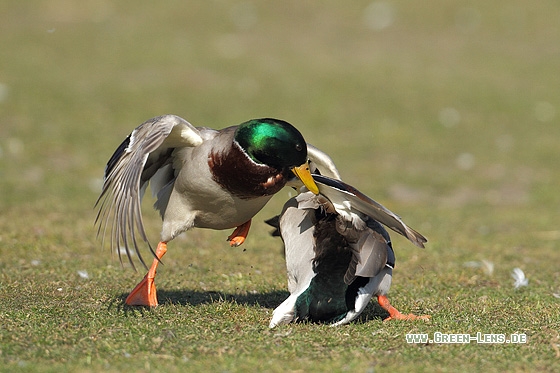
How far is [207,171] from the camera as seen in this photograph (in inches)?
230

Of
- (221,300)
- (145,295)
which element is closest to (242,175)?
(221,300)

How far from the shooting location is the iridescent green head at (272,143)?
221 inches

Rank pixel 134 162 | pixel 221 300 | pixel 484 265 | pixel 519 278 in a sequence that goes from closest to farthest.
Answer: pixel 134 162 → pixel 221 300 → pixel 519 278 → pixel 484 265

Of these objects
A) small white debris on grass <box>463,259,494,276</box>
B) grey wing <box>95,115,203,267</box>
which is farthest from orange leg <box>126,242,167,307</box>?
small white debris on grass <box>463,259,494,276</box>

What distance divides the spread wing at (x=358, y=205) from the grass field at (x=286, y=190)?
66cm

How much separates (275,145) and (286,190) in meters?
7.40

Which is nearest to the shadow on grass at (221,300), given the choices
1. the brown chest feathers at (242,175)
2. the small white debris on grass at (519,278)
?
the brown chest feathers at (242,175)

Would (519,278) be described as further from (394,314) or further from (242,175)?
(242,175)

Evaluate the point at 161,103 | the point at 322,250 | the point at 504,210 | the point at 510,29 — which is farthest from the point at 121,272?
the point at 510,29

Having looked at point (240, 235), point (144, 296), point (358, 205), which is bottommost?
point (144, 296)

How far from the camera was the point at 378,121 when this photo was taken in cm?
1617

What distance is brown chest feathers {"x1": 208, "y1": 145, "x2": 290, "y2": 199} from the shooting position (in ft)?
18.6

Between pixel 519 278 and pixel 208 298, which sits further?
pixel 519 278

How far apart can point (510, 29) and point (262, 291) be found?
17.9m
